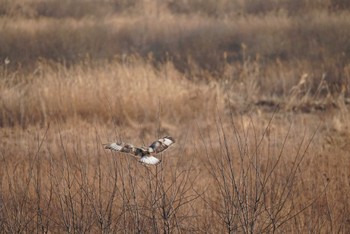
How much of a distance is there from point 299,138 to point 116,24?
7.24m

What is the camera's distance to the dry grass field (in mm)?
2955

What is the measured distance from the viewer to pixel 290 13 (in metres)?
11.5

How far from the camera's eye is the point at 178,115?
6.79 metres

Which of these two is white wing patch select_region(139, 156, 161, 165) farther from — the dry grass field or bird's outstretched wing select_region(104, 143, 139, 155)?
the dry grass field

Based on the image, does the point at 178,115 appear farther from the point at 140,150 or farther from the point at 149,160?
the point at 149,160

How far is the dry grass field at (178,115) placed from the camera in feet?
9.70

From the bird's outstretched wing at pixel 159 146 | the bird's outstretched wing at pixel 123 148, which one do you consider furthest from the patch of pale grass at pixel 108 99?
the bird's outstretched wing at pixel 123 148

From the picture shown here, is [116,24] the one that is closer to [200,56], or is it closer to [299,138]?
[200,56]

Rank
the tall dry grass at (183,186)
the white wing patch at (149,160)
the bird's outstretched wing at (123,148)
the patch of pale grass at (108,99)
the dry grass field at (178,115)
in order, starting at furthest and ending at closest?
1. the patch of pale grass at (108,99)
2. the dry grass field at (178,115)
3. the tall dry grass at (183,186)
4. the bird's outstretched wing at (123,148)
5. the white wing patch at (149,160)

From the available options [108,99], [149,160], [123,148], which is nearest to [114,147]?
[123,148]

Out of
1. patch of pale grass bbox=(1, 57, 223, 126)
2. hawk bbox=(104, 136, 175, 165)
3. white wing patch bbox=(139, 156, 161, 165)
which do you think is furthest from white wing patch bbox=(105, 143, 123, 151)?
patch of pale grass bbox=(1, 57, 223, 126)

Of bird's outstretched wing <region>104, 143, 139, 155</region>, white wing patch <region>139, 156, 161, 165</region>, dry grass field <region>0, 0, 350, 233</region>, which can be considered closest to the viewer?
white wing patch <region>139, 156, 161, 165</region>

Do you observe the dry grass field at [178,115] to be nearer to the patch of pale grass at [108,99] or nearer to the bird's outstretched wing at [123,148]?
the patch of pale grass at [108,99]

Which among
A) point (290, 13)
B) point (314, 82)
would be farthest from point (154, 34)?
point (314, 82)
